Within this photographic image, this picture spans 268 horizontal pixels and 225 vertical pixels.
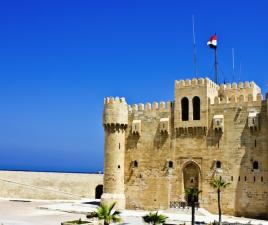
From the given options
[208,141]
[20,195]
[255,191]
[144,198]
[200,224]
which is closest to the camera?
[200,224]

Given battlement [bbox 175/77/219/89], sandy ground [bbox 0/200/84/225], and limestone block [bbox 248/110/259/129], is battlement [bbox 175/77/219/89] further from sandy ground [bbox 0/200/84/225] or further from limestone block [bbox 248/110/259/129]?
sandy ground [bbox 0/200/84/225]

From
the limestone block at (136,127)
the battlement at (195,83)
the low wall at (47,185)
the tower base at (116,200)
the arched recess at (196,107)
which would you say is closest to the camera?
the battlement at (195,83)

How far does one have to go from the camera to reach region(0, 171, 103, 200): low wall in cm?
4694

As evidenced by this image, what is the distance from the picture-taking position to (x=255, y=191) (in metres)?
33.8

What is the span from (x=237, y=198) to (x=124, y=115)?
40.5 ft

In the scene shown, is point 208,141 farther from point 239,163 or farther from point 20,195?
point 20,195

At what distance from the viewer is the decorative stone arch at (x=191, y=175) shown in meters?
36.7

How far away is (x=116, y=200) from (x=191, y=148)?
8064 mm

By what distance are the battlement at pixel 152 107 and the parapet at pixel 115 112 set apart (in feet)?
2.50

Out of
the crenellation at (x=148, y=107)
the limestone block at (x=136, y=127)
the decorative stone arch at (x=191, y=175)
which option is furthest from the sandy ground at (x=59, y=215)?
the crenellation at (x=148, y=107)

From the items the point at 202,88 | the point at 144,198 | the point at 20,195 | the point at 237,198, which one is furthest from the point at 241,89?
the point at 20,195

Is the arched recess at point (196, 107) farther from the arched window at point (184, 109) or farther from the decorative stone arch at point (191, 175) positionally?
the decorative stone arch at point (191, 175)

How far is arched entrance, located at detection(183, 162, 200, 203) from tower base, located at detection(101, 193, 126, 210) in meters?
5.77

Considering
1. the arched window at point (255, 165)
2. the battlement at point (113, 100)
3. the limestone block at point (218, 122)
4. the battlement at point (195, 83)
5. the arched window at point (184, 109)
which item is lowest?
the arched window at point (255, 165)
